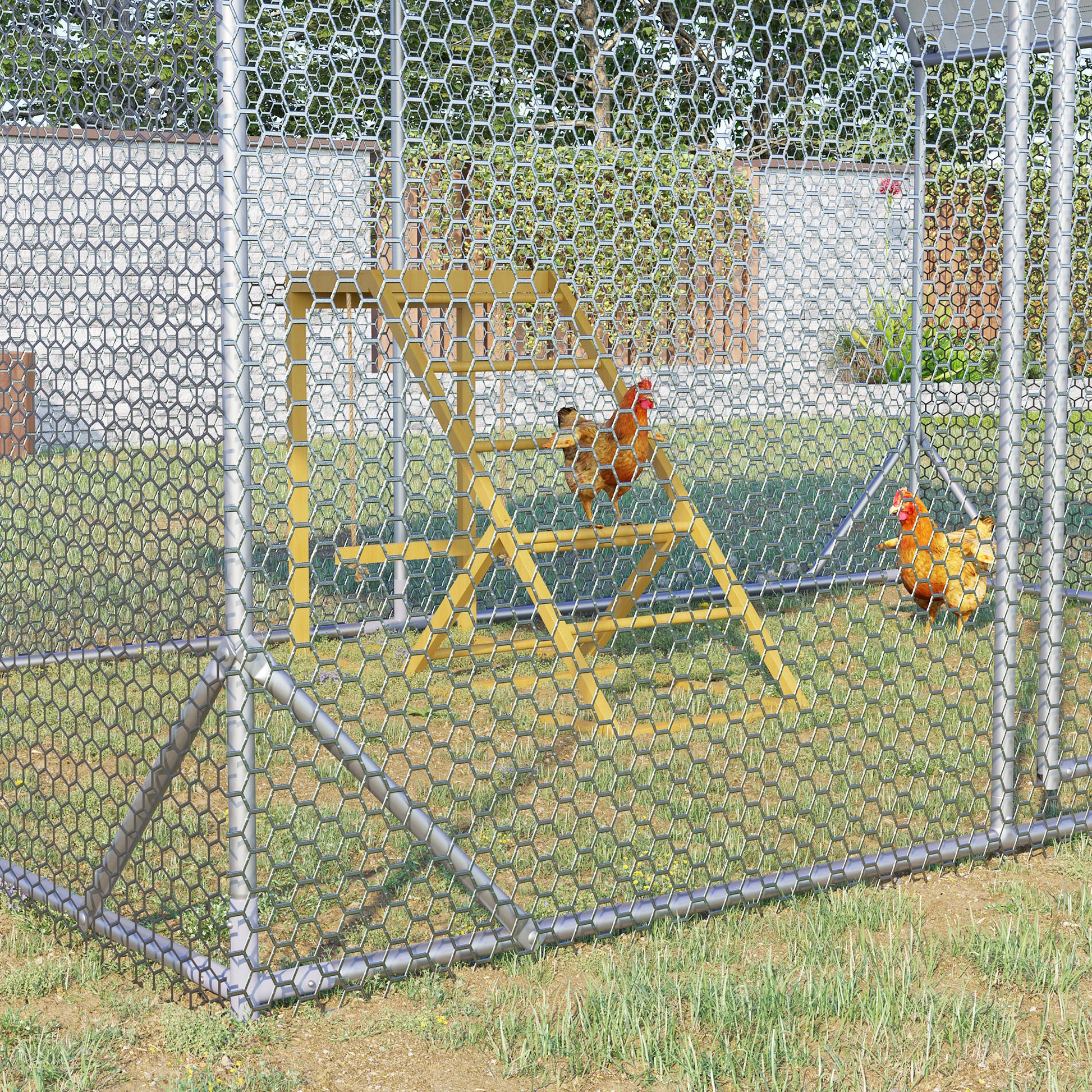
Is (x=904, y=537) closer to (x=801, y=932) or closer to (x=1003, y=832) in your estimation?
(x=1003, y=832)

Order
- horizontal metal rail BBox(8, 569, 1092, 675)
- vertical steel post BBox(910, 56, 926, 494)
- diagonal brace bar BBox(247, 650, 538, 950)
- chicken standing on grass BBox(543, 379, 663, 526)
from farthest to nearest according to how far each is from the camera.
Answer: horizontal metal rail BBox(8, 569, 1092, 675)
chicken standing on grass BBox(543, 379, 663, 526)
vertical steel post BBox(910, 56, 926, 494)
diagonal brace bar BBox(247, 650, 538, 950)

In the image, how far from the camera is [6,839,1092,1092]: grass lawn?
6.49ft

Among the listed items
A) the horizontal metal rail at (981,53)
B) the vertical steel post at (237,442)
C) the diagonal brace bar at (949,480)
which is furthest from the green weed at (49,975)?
the diagonal brace bar at (949,480)

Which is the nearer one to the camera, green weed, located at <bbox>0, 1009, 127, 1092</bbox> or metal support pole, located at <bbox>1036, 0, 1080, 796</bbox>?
green weed, located at <bbox>0, 1009, 127, 1092</bbox>

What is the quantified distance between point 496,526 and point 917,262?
1.99m

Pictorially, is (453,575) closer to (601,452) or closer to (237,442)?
(601,452)

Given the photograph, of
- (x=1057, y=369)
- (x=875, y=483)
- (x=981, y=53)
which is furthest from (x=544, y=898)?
(x=981, y=53)

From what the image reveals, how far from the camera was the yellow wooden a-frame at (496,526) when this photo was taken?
9.97 feet

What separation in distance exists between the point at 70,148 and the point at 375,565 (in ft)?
7.35

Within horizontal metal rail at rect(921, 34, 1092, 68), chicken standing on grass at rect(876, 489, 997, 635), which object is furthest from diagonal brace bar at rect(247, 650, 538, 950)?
horizontal metal rail at rect(921, 34, 1092, 68)

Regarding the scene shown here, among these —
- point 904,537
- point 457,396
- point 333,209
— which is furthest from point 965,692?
point 333,209

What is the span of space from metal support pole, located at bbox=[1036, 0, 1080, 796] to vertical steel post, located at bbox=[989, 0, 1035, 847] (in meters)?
0.07

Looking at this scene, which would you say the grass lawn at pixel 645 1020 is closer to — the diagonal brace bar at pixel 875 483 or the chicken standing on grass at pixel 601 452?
the chicken standing on grass at pixel 601 452

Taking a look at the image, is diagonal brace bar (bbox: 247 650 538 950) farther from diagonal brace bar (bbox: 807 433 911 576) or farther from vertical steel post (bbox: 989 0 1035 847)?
diagonal brace bar (bbox: 807 433 911 576)
